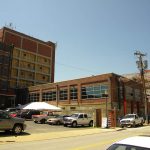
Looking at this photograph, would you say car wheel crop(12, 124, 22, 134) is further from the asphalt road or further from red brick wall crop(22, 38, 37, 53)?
red brick wall crop(22, 38, 37, 53)

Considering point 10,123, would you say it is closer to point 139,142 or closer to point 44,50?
point 139,142

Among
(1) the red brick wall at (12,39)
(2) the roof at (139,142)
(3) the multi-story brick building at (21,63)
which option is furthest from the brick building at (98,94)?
(2) the roof at (139,142)

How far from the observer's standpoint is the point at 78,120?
36031 millimetres

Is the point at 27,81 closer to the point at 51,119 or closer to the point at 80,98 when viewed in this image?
the point at 80,98

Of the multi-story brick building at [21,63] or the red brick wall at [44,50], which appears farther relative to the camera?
the red brick wall at [44,50]

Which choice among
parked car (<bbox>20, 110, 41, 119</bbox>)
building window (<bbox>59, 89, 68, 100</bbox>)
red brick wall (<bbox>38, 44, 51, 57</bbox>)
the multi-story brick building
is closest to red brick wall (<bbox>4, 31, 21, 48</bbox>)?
the multi-story brick building

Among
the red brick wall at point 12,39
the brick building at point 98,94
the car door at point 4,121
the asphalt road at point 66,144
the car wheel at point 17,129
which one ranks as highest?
the red brick wall at point 12,39

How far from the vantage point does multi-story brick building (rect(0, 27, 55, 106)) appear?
228 feet

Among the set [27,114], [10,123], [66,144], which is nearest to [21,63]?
[27,114]

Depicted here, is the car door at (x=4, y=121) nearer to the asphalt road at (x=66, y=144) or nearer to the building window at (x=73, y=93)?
the asphalt road at (x=66, y=144)

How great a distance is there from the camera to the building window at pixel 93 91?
4681 cm

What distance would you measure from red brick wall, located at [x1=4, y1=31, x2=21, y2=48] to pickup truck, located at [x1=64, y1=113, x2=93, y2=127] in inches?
1844

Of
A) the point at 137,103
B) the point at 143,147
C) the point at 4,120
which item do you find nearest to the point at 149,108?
the point at 137,103

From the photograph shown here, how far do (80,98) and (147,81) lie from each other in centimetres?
3835
